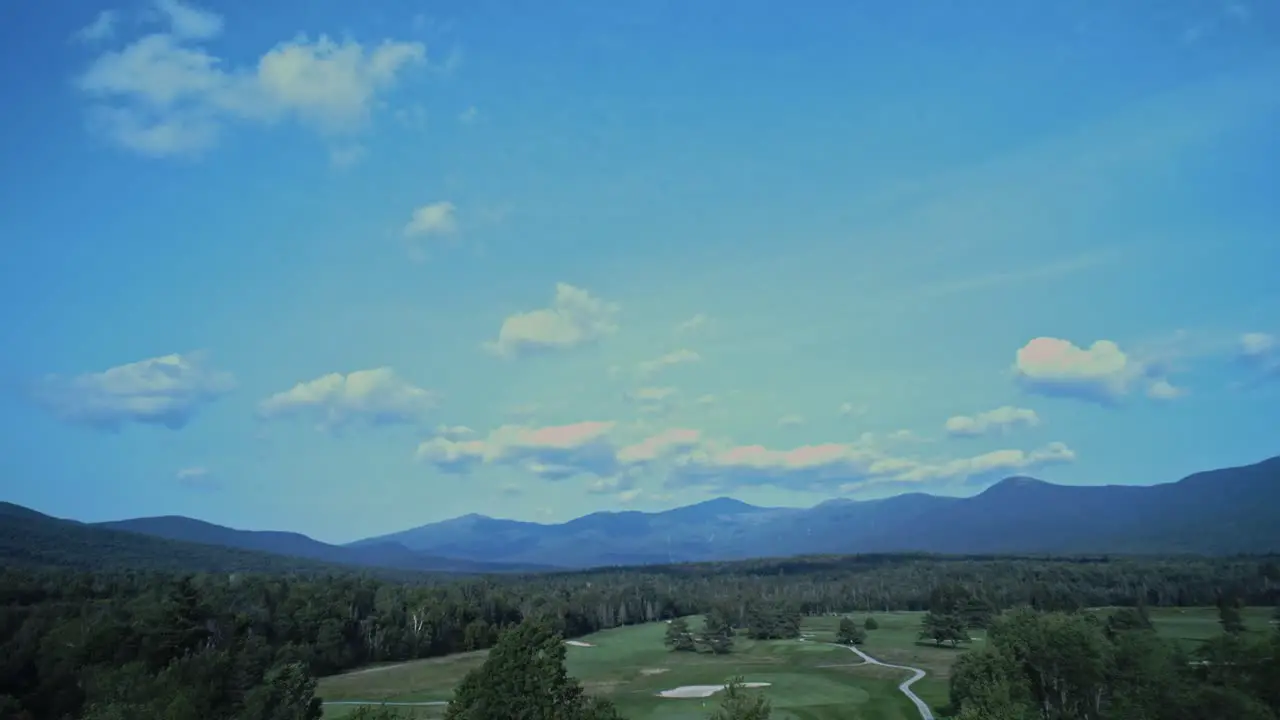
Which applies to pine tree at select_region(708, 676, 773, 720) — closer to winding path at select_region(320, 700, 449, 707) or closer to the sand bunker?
winding path at select_region(320, 700, 449, 707)

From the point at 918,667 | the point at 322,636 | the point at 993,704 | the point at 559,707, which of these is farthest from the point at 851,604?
the point at 559,707

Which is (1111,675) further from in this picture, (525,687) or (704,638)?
(704,638)

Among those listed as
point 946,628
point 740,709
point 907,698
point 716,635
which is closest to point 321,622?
point 716,635

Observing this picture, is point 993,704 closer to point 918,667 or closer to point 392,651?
point 918,667

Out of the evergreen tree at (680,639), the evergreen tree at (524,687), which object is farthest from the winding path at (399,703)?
the evergreen tree at (680,639)

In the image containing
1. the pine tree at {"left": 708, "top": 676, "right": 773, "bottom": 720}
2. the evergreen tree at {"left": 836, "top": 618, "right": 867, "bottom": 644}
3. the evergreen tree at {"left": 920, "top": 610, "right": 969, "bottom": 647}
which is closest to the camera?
the pine tree at {"left": 708, "top": 676, "right": 773, "bottom": 720}

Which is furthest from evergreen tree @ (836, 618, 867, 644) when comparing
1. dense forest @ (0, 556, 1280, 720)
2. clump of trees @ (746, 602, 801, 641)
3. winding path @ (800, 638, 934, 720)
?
dense forest @ (0, 556, 1280, 720)

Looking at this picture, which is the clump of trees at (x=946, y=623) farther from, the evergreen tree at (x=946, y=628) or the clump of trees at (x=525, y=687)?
the clump of trees at (x=525, y=687)
